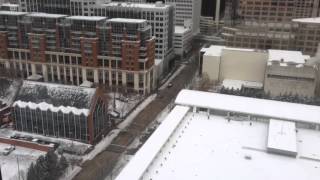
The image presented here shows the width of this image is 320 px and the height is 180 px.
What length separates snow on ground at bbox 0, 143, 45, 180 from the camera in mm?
44228

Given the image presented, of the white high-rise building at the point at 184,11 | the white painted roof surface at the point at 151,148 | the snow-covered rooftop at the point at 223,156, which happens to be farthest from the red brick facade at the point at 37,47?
the white high-rise building at the point at 184,11

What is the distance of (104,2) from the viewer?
87.2m

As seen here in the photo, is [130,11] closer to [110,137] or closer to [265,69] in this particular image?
[265,69]

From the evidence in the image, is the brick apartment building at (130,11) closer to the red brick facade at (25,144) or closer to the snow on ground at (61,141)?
the snow on ground at (61,141)

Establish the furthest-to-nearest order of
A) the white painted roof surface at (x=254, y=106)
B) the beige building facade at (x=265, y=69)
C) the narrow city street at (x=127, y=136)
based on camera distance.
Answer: the beige building facade at (x=265, y=69), the narrow city street at (x=127, y=136), the white painted roof surface at (x=254, y=106)

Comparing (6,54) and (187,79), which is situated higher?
(6,54)

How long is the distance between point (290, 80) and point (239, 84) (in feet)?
35.2

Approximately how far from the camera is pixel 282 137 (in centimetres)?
3981

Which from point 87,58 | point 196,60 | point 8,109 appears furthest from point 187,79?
point 8,109

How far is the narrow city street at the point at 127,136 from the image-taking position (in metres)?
45.7

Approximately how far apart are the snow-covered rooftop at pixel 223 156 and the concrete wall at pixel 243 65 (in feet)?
110

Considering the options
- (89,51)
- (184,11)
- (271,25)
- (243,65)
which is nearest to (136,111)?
(89,51)

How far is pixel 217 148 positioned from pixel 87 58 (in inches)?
1757

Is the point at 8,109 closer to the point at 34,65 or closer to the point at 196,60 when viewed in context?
the point at 34,65
